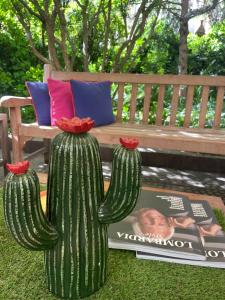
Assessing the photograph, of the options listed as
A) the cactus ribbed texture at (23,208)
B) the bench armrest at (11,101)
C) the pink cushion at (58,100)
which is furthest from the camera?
the pink cushion at (58,100)

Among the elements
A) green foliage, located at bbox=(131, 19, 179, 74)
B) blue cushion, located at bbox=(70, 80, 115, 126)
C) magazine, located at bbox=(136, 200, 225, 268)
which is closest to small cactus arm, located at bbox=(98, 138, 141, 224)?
magazine, located at bbox=(136, 200, 225, 268)

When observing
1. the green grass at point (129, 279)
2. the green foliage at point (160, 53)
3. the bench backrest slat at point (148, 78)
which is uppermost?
the green foliage at point (160, 53)

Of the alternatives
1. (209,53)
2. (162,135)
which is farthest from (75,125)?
(209,53)

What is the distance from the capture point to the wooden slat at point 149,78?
2.09 m

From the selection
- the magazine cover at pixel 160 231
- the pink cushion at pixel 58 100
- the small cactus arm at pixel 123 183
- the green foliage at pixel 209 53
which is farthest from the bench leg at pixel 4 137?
the green foliage at pixel 209 53

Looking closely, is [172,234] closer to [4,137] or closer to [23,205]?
[23,205]

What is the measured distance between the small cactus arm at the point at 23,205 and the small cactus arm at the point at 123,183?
0.15m

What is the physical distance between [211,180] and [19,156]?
1.55 meters

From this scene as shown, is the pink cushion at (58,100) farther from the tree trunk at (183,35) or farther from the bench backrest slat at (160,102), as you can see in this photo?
the tree trunk at (183,35)

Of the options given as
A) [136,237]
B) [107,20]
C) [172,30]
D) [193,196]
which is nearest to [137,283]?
[136,237]

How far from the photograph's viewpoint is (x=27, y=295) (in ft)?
2.15

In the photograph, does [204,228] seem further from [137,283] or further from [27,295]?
[27,295]

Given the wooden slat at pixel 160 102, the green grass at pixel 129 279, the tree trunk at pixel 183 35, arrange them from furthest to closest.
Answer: the tree trunk at pixel 183 35
the wooden slat at pixel 160 102
the green grass at pixel 129 279

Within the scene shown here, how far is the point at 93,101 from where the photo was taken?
80.7 inches
